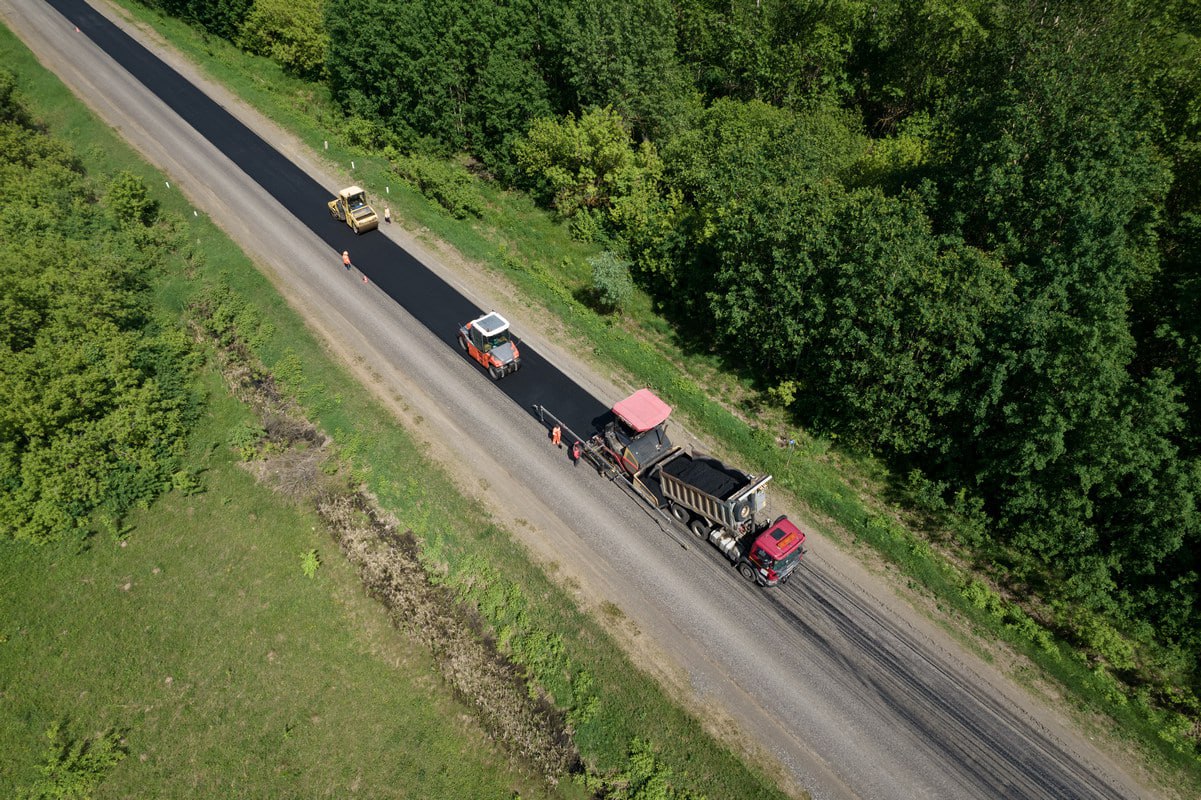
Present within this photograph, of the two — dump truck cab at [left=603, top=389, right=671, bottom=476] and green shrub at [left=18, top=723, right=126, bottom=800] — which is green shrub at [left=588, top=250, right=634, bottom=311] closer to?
dump truck cab at [left=603, top=389, right=671, bottom=476]

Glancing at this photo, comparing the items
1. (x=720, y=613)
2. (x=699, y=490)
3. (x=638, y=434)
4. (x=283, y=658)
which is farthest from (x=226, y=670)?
(x=699, y=490)

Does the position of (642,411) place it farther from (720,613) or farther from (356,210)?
(356,210)

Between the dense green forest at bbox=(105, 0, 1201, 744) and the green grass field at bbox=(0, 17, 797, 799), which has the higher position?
the dense green forest at bbox=(105, 0, 1201, 744)

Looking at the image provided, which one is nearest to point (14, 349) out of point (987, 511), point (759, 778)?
point (759, 778)

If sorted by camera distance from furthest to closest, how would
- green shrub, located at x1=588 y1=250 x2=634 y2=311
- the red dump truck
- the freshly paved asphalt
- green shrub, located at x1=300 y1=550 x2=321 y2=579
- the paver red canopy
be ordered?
1. green shrub, located at x1=588 y1=250 x2=634 y2=311
2. the freshly paved asphalt
3. the paver red canopy
4. green shrub, located at x1=300 y1=550 x2=321 y2=579
5. the red dump truck

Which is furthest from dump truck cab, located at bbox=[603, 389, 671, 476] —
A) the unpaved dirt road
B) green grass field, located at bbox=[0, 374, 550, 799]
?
green grass field, located at bbox=[0, 374, 550, 799]

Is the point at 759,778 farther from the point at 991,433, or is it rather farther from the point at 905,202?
the point at 905,202
